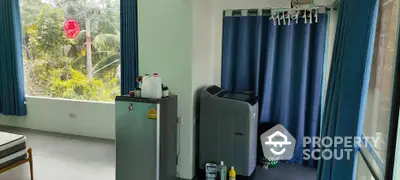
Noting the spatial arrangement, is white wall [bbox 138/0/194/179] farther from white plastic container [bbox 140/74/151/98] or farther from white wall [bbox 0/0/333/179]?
white plastic container [bbox 140/74/151/98]

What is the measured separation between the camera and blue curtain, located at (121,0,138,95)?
416cm

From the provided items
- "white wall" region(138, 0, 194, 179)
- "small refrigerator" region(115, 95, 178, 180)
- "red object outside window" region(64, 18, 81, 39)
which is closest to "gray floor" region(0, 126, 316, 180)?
"small refrigerator" region(115, 95, 178, 180)

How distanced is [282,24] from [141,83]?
190 centimetres

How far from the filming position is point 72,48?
5246mm

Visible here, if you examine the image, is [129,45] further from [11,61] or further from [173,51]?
[11,61]

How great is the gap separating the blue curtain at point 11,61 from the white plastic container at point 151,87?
353 cm

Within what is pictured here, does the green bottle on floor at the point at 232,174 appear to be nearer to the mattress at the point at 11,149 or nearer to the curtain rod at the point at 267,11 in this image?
the curtain rod at the point at 267,11

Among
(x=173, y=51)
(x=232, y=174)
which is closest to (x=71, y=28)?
(x=173, y=51)

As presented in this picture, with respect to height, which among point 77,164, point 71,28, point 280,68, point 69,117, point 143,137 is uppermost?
point 71,28

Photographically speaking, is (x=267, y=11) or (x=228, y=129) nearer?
(x=228, y=129)

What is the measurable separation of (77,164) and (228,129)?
2.08 meters

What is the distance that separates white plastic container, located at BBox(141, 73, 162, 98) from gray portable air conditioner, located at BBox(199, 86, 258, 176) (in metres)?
0.64

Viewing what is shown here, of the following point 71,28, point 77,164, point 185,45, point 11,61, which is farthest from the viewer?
point 11,61

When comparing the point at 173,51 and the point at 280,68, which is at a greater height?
the point at 173,51
